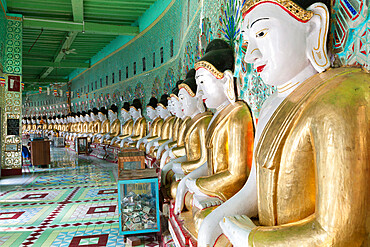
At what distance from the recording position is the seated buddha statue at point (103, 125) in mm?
11964

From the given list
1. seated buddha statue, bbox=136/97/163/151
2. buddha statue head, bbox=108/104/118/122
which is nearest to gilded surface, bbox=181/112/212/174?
seated buddha statue, bbox=136/97/163/151

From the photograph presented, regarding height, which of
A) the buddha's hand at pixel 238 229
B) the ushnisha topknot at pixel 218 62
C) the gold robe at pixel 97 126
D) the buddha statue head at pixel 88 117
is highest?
the buddha statue head at pixel 88 117

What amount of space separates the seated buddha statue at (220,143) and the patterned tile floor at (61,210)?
1.53 m

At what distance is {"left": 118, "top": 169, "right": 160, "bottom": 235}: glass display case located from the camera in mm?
3443

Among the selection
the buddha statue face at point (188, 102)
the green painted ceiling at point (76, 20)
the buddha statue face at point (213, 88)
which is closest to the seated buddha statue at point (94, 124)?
the green painted ceiling at point (76, 20)

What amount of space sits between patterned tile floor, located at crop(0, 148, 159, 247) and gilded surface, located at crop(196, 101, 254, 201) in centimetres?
162

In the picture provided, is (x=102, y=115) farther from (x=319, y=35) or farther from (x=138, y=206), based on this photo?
(x=319, y=35)

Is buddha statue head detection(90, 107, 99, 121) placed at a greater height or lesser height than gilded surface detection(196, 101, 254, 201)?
greater

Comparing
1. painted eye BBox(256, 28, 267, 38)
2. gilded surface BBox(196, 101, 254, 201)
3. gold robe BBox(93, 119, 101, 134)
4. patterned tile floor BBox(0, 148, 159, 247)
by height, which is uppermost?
painted eye BBox(256, 28, 267, 38)

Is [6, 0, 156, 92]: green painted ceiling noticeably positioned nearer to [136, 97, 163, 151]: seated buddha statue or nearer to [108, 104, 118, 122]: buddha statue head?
[108, 104, 118, 122]: buddha statue head

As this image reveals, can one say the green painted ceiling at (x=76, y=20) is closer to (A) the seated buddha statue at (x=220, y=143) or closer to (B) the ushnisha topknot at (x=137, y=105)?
(B) the ushnisha topknot at (x=137, y=105)

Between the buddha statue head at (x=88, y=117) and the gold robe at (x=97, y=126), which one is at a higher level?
the buddha statue head at (x=88, y=117)

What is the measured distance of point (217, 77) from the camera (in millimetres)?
2584

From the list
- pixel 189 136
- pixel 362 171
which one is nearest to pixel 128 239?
pixel 189 136
